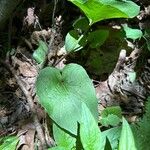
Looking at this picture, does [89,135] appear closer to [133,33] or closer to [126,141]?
[126,141]

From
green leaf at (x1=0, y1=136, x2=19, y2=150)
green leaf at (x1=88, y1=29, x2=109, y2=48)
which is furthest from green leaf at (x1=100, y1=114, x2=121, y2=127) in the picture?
green leaf at (x1=88, y1=29, x2=109, y2=48)

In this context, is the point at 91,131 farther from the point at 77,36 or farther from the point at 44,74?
the point at 77,36

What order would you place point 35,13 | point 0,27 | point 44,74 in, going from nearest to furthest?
point 44,74 < point 0,27 < point 35,13

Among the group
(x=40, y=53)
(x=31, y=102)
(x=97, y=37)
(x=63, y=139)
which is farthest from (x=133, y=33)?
(x=63, y=139)

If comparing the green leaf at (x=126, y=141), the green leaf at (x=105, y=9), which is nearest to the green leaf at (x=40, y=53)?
the green leaf at (x=105, y=9)

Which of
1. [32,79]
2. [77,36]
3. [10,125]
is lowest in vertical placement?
[10,125]

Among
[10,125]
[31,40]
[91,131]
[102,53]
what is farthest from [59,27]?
[91,131]
